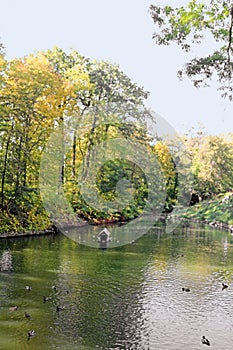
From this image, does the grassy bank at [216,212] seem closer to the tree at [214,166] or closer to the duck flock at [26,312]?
the tree at [214,166]

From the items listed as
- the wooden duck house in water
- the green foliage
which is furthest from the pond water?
the green foliage

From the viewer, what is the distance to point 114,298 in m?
13.9

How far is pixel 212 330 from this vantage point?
1141cm

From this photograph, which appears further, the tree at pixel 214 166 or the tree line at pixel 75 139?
the tree at pixel 214 166

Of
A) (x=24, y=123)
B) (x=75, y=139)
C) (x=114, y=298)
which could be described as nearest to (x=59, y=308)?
(x=114, y=298)

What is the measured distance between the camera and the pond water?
10.5 metres

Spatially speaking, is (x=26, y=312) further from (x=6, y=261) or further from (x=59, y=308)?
(x=6, y=261)

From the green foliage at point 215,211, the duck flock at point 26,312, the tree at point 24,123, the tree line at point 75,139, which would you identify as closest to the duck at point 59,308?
the duck flock at point 26,312

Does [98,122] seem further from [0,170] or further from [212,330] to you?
[212,330]

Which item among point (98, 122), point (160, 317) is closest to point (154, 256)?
point (160, 317)

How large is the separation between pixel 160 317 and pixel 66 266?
712 centimetres

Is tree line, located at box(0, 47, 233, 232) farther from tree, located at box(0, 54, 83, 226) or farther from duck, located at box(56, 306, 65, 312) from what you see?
duck, located at box(56, 306, 65, 312)

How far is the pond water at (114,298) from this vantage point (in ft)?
34.4

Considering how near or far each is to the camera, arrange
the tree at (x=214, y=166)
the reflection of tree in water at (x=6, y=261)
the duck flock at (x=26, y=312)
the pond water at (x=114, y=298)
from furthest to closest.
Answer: the tree at (x=214, y=166) < the reflection of tree in water at (x=6, y=261) < the pond water at (x=114, y=298) < the duck flock at (x=26, y=312)
